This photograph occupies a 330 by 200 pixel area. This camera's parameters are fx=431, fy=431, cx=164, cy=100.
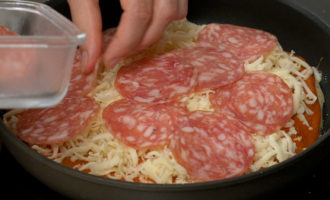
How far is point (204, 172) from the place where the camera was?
1.34 m

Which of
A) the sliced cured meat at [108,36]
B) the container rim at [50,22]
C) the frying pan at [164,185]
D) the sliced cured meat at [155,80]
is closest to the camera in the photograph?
the container rim at [50,22]

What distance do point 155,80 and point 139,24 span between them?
10.3 inches

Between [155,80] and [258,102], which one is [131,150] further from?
[258,102]

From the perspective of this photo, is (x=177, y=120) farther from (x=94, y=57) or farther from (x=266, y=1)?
(x=266, y=1)

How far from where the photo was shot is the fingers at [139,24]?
1467mm

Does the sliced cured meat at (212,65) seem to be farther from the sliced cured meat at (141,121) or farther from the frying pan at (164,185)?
the frying pan at (164,185)

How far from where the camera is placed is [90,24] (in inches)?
58.3

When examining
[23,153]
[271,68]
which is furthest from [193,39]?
[23,153]

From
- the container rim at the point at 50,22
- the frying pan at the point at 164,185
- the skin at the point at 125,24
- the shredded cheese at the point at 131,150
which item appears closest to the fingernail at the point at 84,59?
the skin at the point at 125,24

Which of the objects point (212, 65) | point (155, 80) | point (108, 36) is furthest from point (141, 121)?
point (108, 36)

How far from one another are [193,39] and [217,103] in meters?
0.49

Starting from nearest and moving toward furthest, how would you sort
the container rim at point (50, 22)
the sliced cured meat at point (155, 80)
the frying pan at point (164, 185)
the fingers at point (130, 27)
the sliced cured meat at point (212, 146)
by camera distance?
the container rim at point (50, 22)
the frying pan at point (164, 185)
the sliced cured meat at point (212, 146)
the fingers at point (130, 27)
the sliced cured meat at point (155, 80)

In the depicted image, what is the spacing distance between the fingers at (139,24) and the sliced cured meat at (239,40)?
1.31 ft

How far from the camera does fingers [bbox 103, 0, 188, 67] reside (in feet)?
4.81
